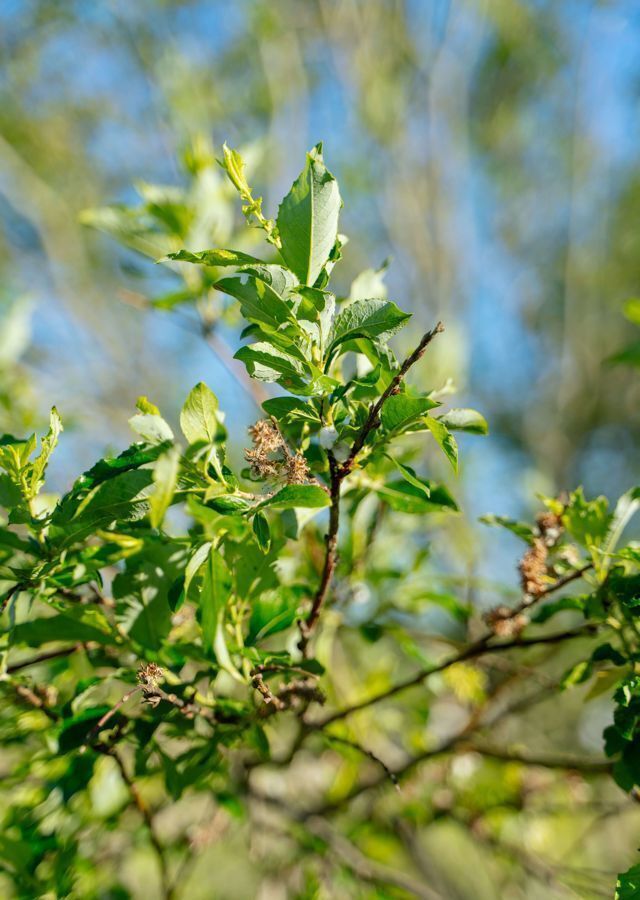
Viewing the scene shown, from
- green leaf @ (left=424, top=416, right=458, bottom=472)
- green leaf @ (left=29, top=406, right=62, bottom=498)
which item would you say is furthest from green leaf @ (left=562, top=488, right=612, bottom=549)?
green leaf @ (left=29, top=406, right=62, bottom=498)

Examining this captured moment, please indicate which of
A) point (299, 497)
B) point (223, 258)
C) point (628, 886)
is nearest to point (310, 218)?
point (223, 258)

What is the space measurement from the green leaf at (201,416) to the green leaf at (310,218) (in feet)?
0.30

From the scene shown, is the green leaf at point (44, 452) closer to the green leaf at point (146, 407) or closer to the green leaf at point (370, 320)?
the green leaf at point (146, 407)

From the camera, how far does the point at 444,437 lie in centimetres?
37

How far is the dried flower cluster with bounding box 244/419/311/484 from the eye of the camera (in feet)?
1.30

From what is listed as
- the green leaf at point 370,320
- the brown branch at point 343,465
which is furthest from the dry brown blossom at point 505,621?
the green leaf at point 370,320

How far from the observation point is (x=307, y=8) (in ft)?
11.4

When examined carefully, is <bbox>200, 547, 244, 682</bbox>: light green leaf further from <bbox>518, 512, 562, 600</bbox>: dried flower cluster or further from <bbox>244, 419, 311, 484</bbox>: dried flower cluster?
<bbox>518, 512, 562, 600</bbox>: dried flower cluster

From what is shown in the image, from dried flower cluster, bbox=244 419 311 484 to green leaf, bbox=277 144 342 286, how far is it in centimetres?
10

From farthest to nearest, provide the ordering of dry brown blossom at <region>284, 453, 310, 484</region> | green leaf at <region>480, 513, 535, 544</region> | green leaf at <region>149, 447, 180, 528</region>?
green leaf at <region>480, 513, 535, 544</region> → dry brown blossom at <region>284, 453, 310, 484</region> → green leaf at <region>149, 447, 180, 528</region>

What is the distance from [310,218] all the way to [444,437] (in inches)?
5.8

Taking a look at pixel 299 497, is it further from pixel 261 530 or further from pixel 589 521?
pixel 589 521

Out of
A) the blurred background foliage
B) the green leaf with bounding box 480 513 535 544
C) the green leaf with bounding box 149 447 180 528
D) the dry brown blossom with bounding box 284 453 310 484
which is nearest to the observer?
the green leaf with bounding box 149 447 180 528

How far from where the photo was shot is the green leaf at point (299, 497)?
363mm
